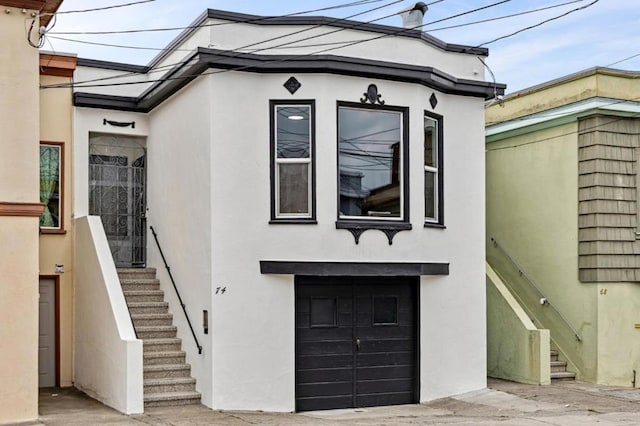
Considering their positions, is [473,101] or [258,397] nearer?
[258,397]

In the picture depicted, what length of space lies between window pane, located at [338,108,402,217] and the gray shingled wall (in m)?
4.36

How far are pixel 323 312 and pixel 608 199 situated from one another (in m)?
6.08

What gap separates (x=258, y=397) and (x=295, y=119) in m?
4.25

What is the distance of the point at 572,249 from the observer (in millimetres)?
15648

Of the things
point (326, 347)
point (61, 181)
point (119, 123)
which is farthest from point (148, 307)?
point (119, 123)

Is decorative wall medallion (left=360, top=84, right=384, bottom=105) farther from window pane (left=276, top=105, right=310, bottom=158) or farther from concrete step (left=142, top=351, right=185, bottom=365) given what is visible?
concrete step (left=142, top=351, right=185, bottom=365)

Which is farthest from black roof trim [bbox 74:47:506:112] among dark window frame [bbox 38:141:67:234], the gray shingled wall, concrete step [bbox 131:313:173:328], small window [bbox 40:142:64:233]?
concrete step [bbox 131:313:173:328]

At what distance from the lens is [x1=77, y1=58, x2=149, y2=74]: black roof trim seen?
15.1 metres

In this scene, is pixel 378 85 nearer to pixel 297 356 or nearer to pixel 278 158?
pixel 278 158

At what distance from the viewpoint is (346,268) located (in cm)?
1247

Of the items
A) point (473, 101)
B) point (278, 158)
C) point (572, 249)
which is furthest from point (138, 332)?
point (572, 249)

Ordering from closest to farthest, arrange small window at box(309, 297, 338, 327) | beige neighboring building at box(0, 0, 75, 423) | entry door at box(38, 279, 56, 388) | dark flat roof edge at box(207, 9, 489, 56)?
beige neighboring building at box(0, 0, 75, 423)
dark flat roof edge at box(207, 9, 489, 56)
small window at box(309, 297, 338, 327)
entry door at box(38, 279, 56, 388)

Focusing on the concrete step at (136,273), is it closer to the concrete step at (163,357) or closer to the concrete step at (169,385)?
the concrete step at (163,357)

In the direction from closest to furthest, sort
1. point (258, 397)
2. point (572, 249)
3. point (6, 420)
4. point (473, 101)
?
point (6, 420) < point (258, 397) < point (473, 101) < point (572, 249)
